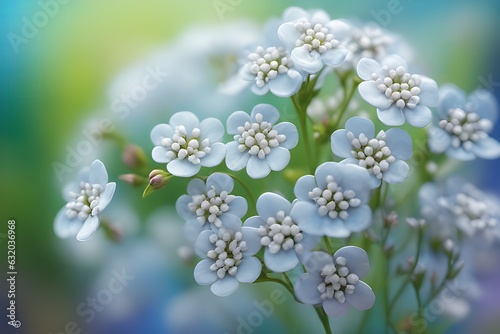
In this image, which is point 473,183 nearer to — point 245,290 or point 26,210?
point 245,290

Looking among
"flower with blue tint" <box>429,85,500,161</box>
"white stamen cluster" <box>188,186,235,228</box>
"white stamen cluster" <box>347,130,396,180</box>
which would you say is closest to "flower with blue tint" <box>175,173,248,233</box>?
"white stamen cluster" <box>188,186,235,228</box>

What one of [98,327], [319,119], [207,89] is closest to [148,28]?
[207,89]

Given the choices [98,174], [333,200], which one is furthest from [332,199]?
[98,174]

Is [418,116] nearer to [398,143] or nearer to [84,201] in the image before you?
[398,143]

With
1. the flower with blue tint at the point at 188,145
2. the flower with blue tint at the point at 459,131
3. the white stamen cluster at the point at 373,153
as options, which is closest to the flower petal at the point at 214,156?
the flower with blue tint at the point at 188,145

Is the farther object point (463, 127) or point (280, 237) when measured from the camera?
point (463, 127)

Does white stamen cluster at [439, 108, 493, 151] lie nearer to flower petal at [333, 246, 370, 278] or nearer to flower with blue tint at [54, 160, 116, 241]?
flower petal at [333, 246, 370, 278]
